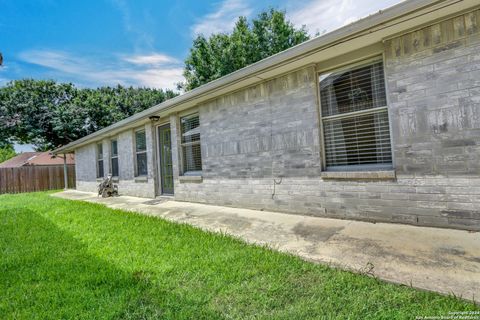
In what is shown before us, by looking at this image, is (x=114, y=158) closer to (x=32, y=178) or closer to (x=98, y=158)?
(x=98, y=158)

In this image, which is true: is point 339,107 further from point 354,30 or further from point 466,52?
point 466,52

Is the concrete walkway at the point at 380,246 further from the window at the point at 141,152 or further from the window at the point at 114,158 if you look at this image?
the window at the point at 114,158

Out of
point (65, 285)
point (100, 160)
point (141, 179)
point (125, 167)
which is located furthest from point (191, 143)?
point (100, 160)

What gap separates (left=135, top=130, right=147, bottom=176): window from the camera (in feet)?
30.4

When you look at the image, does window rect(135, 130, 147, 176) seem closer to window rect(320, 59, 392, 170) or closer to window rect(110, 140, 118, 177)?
window rect(110, 140, 118, 177)

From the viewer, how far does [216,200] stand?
21.1 ft

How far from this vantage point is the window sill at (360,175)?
148 inches

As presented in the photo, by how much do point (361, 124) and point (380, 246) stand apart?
6.86 feet

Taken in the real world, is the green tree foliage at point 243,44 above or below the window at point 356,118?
above

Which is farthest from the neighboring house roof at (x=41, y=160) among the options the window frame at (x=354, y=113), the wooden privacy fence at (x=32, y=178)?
the window frame at (x=354, y=113)

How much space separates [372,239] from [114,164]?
10.9 meters

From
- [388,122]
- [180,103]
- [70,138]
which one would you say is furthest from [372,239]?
[70,138]

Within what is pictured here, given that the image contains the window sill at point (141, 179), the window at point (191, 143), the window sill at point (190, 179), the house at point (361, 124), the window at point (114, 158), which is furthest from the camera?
the window at point (114, 158)

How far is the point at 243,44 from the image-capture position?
18.0m
